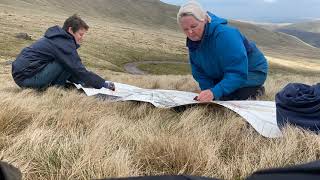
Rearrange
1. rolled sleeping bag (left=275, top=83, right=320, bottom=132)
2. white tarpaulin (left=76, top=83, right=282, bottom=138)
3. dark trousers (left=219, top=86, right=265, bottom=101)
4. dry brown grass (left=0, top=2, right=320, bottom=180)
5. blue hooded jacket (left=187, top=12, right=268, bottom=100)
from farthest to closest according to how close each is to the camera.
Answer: dark trousers (left=219, top=86, right=265, bottom=101), blue hooded jacket (left=187, top=12, right=268, bottom=100), white tarpaulin (left=76, top=83, right=282, bottom=138), rolled sleeping bag (left=275, top=83, right=320, bottom=132), dry brown grass (left=0, top=2, right=320, bottom=180)

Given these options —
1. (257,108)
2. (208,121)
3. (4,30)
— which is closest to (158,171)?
(208,121)

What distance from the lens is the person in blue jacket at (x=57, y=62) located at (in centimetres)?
847

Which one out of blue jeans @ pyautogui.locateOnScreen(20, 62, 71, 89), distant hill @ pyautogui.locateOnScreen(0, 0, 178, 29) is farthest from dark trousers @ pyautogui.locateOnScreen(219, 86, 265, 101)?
distant hill @ pyautogui.locateOnScreen(0, 0, 178, 29)

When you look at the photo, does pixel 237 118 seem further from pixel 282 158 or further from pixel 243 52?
pixel 282 158

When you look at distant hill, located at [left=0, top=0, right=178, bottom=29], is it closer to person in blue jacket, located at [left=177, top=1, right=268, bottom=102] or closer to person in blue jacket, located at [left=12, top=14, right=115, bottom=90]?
person in blue jacket, located at [left=12, top=14, right=115, bottom=90]

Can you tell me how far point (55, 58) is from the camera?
28.5ft

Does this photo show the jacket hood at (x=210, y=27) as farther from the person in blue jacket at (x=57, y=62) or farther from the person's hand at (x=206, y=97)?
the person in blue jacket at (x=57, y=62)

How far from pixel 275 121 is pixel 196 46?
1.82m

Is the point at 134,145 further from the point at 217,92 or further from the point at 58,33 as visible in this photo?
the point at 58,33

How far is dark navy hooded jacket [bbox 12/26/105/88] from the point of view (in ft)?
27.8

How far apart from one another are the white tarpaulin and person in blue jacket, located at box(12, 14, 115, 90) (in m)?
0.25

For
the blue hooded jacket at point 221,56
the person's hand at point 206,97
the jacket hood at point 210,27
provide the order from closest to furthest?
the person's hand at point 206,97, the blue hooded jacket at point 221,56, the jacket hood at point 210,27

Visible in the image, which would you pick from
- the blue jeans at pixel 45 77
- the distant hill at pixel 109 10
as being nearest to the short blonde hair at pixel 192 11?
the blue jeans at pixel 45 77

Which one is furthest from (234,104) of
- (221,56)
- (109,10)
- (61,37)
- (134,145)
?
(109,10)
